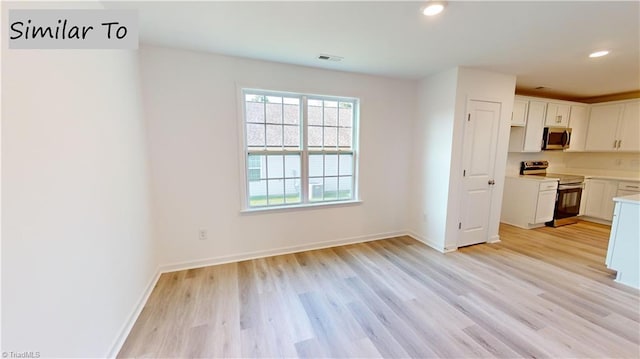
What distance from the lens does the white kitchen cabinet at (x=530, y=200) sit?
4.13m

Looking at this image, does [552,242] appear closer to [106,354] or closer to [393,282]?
[393,282]

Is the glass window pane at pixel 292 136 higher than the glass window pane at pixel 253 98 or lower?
lower

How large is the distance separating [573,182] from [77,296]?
6.66m

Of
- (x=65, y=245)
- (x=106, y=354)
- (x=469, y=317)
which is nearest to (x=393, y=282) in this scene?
(x=469, y=317)

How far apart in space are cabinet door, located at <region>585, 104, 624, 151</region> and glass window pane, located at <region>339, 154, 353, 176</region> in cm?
495

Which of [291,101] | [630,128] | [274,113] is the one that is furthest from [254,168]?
[630,128]

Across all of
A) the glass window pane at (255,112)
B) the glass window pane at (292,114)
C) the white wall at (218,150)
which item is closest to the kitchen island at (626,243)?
the white wall at (218,150)

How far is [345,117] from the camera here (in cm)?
343

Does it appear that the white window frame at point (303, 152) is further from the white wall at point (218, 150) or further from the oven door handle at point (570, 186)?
the oven door handle at point (570, 186)

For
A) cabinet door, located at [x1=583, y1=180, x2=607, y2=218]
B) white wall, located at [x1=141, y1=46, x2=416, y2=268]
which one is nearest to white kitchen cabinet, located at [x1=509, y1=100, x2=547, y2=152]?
cabinet door, located at [x1=583, y1=180, x2=607, y2=218]

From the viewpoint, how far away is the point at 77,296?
1.30 metres

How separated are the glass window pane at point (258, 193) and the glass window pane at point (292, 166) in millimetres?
317

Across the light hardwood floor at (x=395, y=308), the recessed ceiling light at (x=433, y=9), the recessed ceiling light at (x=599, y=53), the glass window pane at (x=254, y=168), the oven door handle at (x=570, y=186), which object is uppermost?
the recessed ceiling light at (x=599, y=53)

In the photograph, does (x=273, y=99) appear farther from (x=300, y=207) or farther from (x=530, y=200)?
(x=530, y=200)
